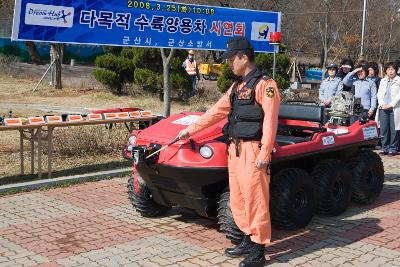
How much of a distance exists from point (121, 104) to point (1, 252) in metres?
12.0

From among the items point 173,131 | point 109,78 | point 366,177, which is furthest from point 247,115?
point 109,78

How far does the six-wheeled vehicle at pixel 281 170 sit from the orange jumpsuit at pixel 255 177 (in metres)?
0.24

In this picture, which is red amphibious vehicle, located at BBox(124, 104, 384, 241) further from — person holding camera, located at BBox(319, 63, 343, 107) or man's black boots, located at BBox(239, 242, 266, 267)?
person holding camera, located at BBox(319, 63, 343, 107)

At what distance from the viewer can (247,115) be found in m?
4.49

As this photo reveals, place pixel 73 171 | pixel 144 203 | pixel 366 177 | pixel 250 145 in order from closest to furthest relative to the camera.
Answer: pixel 250 145 → pixel 144 203 → pixel 366 177 → pixel 73 171

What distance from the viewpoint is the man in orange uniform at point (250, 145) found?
4.39 meters

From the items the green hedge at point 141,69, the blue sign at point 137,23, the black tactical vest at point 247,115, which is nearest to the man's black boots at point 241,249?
the black tactical vest at point 247,115

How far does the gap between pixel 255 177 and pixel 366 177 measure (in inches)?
107

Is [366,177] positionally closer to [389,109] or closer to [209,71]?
[389,109]

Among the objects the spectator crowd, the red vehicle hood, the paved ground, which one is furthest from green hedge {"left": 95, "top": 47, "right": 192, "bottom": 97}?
the red vehicle hood

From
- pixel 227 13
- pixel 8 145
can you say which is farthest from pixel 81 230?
pixel 227 13

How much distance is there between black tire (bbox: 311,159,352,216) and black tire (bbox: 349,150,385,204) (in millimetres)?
286

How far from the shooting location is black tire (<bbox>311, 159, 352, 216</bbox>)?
19.4 ft

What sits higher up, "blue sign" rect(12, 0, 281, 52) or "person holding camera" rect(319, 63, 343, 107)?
"blue sign" rect(12, 0, 281, 52)
